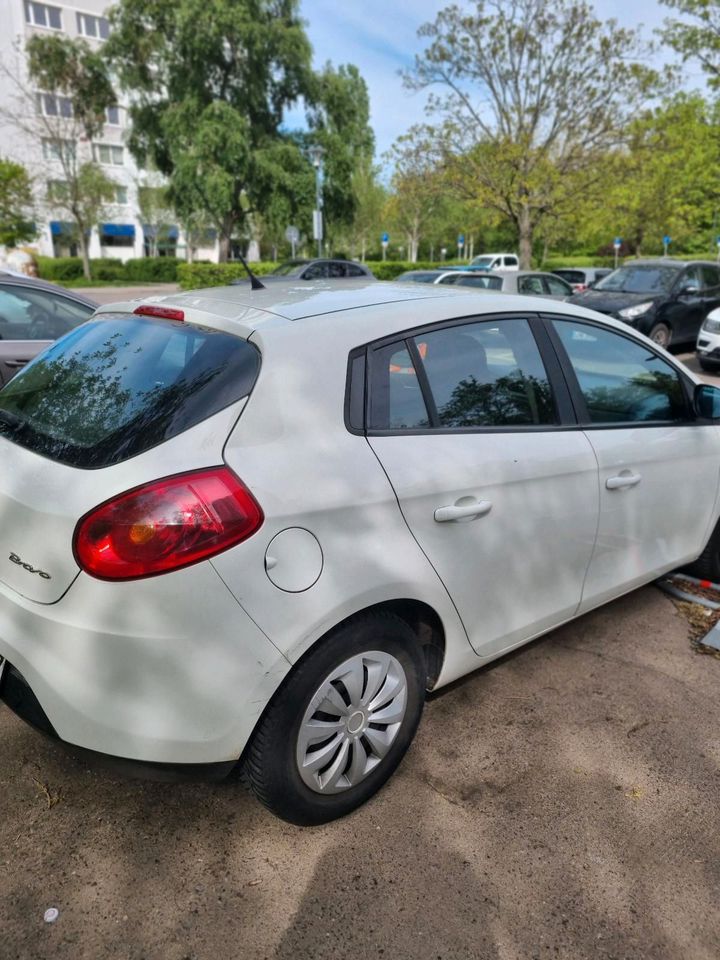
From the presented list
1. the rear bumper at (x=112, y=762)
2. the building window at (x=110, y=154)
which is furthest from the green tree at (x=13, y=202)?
the rear bumper at (x=112, y=762)

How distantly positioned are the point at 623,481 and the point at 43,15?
6111cm

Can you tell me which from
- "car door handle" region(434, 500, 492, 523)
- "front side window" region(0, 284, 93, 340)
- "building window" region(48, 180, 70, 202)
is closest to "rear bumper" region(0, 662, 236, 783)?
"car door handle" region(434, 500, 492, 523)

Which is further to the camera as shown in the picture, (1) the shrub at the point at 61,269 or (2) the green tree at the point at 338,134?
(1) the shrub at the point at 61,269

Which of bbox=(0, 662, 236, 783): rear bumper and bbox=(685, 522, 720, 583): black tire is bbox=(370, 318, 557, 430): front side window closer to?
bbox=(0, 662, 236, 783): rear bumper

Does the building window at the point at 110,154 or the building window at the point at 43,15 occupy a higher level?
the building window at the point at 43,15

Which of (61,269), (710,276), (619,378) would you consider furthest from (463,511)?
(61,269)

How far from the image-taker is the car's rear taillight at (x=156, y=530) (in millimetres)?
1824

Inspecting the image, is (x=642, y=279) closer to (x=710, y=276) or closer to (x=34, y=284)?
(x=710, y=276)

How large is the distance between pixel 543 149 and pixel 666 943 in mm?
23745

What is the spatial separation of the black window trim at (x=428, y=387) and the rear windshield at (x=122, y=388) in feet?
1.17

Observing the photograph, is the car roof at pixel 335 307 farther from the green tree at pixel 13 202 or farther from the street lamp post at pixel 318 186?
the green tree at pixel 13 202

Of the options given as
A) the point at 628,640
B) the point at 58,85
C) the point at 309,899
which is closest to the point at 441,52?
the point at 58,85

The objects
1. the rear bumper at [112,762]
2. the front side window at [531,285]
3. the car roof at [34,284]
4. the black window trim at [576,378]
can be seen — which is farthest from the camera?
the front side window at [531,285]

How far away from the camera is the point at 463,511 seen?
235 cm
